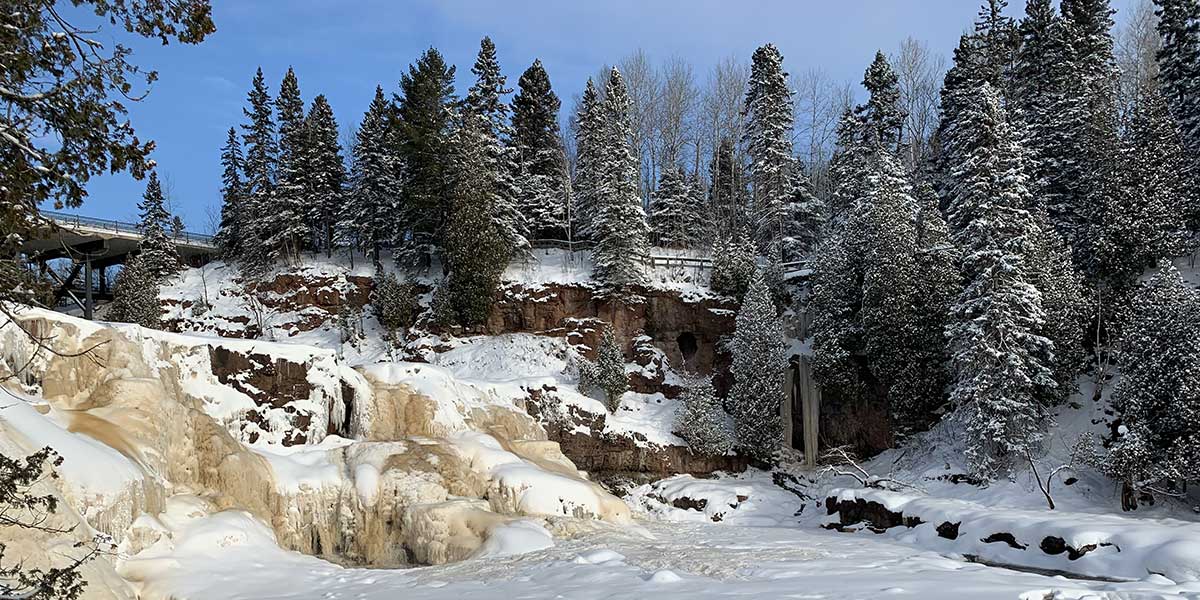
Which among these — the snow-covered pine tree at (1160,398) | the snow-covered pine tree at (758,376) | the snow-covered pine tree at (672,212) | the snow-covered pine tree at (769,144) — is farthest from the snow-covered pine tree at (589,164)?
the snow-covered pine tree at (1160,398)

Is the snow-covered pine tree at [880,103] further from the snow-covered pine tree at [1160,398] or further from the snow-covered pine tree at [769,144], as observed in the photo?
the snow-covered pine tree at [1160,398]

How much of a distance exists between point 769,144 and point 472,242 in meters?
15.6

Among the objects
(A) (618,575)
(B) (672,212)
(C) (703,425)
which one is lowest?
(A) (618,575)

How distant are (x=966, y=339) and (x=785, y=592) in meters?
15.0

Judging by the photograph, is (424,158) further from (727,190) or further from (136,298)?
(727,190)

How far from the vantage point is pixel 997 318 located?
2152 centimetres

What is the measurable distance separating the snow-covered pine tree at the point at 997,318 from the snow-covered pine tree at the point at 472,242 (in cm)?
1768

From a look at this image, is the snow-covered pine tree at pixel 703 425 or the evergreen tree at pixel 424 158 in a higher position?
the evergreen tree at pixel 424 158

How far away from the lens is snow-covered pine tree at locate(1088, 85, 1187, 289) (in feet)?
81.4

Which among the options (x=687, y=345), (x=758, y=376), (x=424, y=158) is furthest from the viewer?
(x=424, y=158)

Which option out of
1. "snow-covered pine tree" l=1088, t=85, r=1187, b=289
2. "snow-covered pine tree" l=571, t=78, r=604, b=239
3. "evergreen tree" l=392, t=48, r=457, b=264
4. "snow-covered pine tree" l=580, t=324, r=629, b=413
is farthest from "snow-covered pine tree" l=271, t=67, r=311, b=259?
"snow-covered pine tree" l=1088, t=85, r=1187, b=289

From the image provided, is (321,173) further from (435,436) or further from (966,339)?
(966,339)

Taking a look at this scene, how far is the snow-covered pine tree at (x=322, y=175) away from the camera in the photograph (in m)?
39.2

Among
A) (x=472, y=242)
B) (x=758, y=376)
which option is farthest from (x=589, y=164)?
(x=758, y=376)
